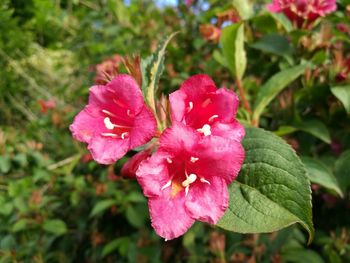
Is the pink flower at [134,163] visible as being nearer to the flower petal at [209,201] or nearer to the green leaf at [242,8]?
the flower petal at [209,201]

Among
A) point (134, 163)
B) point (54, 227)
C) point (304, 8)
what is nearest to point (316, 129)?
point (304, 8)

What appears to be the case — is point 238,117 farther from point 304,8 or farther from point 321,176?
point 304,8

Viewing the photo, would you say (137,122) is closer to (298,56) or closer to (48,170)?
(298,56)

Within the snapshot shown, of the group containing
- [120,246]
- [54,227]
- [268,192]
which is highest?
[268,192]

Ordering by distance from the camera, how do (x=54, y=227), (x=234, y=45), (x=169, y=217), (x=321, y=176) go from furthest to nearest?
1. (x=54, y=227)
2. (x=234, y=45)
3. (x=321, y=176)
4. (x=169, y=217)

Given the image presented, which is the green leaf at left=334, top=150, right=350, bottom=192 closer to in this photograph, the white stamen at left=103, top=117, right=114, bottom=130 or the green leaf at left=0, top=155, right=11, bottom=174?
the white stamen at left=103, top=117, right=114, bottom=130

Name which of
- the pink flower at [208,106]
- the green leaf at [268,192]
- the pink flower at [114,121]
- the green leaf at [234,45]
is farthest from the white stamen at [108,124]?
the green leaf at [234,45]
